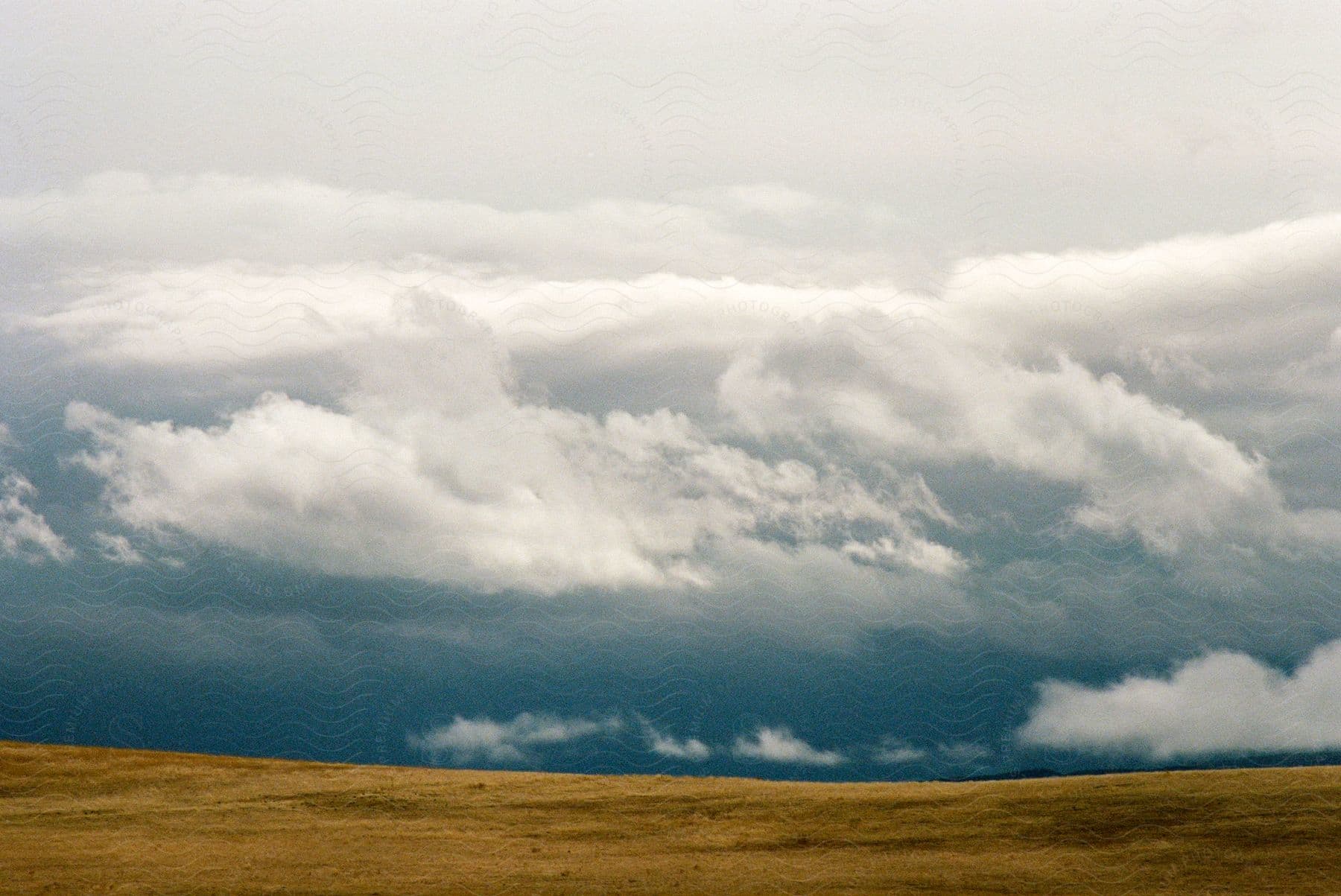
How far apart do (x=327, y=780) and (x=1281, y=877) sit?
1232 inches

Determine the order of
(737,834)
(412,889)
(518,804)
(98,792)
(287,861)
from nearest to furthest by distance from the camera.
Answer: (412,889) < (287,861) < (737,834) < (518,804) < (98,792)

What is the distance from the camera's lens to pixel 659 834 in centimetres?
3781

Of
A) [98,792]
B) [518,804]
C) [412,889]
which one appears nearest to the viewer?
[412,889]

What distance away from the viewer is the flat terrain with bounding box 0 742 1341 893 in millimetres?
32500

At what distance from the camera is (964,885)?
31938 millimetres

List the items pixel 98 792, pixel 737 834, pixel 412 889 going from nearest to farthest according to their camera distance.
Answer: pixel 412 889 → pixel 737 834 → pixel 98 792

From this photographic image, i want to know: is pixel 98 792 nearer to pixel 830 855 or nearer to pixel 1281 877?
pixel 830 855

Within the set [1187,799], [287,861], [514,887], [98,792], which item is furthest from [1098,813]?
[98,792]

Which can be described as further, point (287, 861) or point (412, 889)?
point (287, 861)

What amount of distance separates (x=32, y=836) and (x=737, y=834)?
842 inches

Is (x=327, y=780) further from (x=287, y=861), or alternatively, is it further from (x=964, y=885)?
(x=964, y=885)

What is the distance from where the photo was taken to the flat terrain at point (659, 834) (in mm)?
32500

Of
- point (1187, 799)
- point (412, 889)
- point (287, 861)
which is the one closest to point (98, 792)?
point (287, 861)

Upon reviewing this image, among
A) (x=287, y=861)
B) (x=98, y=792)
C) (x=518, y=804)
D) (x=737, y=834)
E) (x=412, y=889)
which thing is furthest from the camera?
(x=98, y=792)
